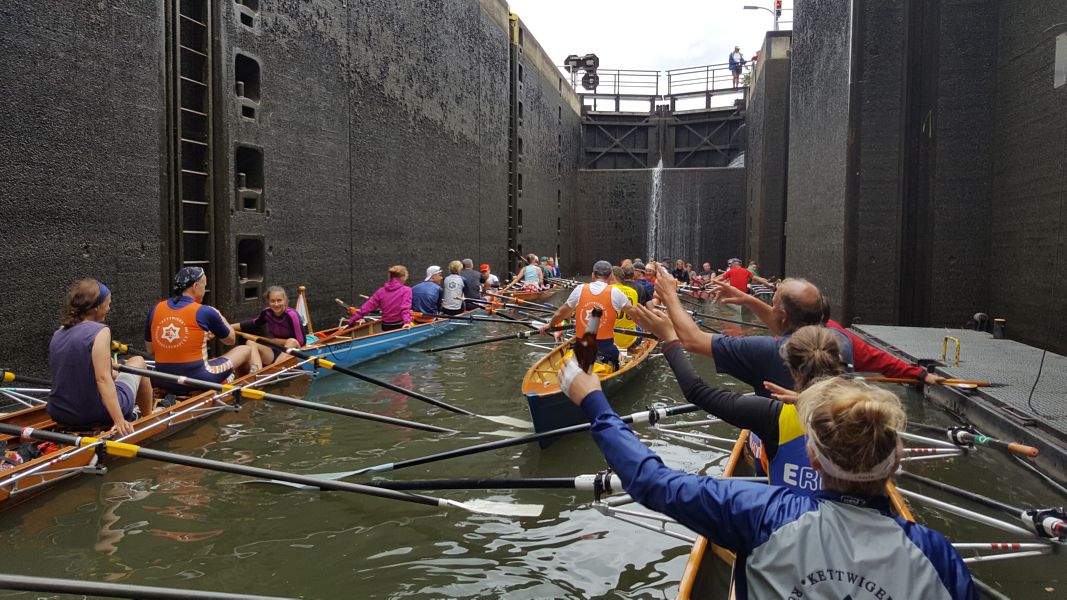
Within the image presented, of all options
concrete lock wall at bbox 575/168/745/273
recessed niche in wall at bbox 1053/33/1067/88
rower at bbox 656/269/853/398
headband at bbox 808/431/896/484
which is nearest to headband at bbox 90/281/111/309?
rower at bbox 656/269/853/398

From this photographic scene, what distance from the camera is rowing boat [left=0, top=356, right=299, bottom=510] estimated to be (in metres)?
4.70

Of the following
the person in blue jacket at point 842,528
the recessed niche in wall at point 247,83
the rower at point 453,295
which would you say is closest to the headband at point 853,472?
the person in blue jacket at point 842,528

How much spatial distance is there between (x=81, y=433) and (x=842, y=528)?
221 inches

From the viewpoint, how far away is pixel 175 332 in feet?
21.7

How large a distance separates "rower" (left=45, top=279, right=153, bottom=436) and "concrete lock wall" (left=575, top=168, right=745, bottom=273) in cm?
2868

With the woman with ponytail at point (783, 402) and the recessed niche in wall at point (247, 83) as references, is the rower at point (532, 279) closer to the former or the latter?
the recessed niche in wall at point (247, 83)

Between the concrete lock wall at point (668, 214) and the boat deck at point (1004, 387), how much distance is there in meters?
20.9

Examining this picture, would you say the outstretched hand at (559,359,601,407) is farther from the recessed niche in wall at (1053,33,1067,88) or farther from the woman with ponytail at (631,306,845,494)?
the recessed niche in wall at (1053,33,1067,88)

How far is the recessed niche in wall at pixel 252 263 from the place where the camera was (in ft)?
35.7

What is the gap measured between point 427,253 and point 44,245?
1076 cm

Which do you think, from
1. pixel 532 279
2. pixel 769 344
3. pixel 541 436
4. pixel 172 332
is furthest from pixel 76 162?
pixel 532 279

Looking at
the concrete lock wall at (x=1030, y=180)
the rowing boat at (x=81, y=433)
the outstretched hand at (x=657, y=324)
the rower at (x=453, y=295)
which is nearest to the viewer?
the outstretched hand at (x=657, y=324)

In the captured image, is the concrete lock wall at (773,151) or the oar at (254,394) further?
the concrete lock wall at (773,151)

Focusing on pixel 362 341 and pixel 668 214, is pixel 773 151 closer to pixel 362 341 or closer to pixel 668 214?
pixel 668 214
